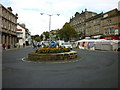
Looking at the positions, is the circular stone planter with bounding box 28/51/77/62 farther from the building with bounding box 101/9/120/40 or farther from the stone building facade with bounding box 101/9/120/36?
the stone building facade with bounding box 101/9/120/36

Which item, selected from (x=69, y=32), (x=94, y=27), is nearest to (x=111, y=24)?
(x=94, y=27)

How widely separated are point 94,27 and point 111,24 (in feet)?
28.9

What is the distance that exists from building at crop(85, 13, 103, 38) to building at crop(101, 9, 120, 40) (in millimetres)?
2407

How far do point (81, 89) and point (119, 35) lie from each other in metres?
30.6

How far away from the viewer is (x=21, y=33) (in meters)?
56.5

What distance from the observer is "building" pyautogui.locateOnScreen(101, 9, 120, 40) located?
107 ft

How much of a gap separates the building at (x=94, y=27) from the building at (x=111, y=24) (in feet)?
7.90

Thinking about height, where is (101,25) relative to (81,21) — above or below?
below

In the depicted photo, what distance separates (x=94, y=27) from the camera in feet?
143

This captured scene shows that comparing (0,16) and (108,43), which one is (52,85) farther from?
(0,16)

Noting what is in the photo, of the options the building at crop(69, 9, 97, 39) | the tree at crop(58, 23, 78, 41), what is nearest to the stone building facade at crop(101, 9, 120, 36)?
the building at crop(69, 9, 97, 39)

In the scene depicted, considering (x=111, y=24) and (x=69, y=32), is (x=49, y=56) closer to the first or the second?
(x=111, y=24)

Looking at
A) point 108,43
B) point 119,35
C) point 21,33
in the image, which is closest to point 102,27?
point 119,35

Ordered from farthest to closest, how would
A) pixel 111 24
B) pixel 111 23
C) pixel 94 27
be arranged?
pixel 94 27 → pixel 111 23 → pixel 111 24
